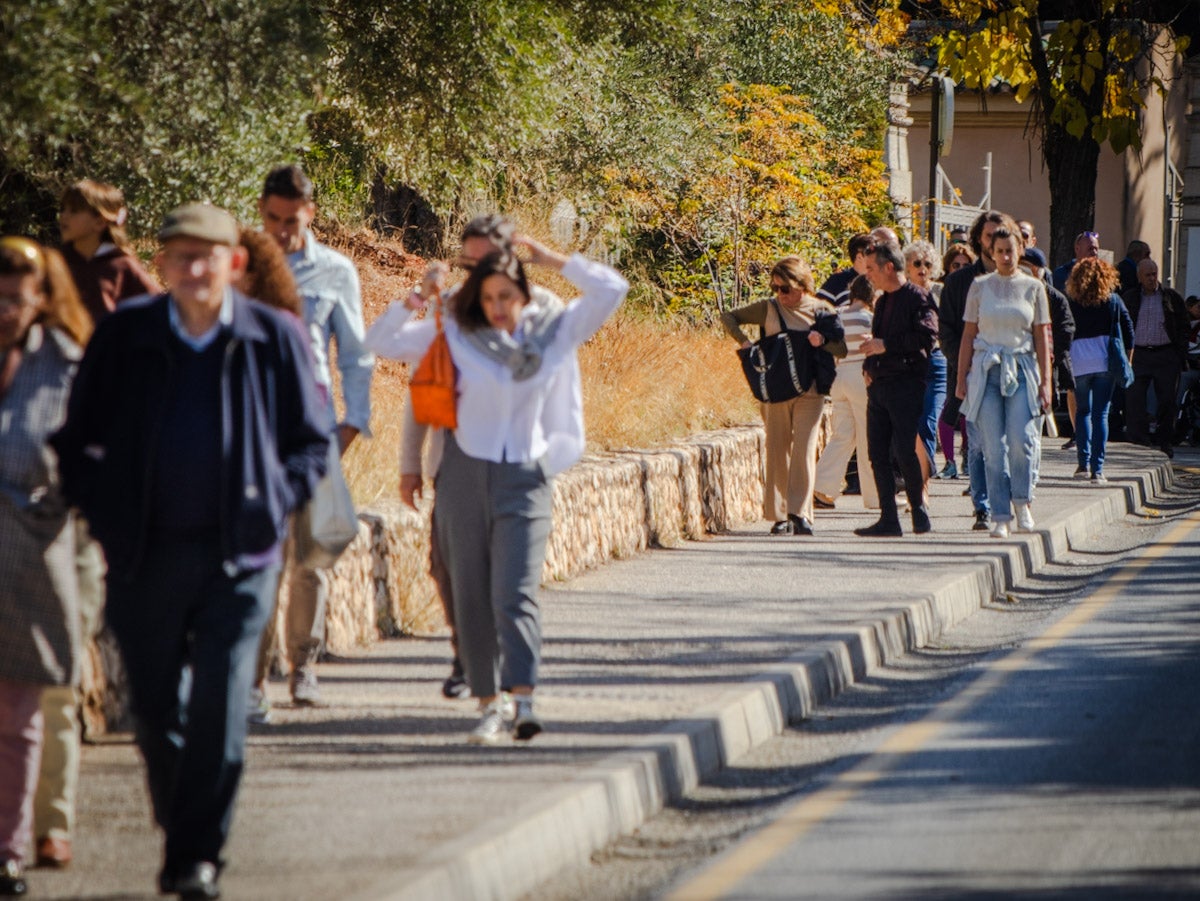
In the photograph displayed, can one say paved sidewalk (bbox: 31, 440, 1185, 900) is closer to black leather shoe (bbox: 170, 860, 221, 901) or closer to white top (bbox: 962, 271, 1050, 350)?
black leather shoe (bbox: 170, 860, 221, 901)

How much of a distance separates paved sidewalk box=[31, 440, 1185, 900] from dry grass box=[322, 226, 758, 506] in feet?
5.02

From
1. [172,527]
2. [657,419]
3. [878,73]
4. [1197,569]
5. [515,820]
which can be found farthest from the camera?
[878,73]

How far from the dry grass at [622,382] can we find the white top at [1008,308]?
105 inches

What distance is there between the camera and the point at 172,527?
16.9ft

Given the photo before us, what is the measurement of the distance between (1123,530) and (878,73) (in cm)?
1901

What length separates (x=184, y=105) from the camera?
10.9 m

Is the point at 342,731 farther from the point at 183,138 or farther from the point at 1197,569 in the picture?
the point at 1197,569

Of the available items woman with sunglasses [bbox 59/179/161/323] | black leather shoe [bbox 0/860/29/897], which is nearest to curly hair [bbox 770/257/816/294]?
woman with sunglasses [bbox 59/179/161/323]

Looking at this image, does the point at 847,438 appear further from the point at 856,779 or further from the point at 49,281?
the point at 49,281

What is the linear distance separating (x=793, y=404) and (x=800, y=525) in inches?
38.6

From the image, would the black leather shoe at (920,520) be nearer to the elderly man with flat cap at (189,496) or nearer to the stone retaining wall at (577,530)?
the stone retaining wall at (577,530)

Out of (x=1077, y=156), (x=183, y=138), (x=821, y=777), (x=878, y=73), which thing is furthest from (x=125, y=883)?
(x=878, y=73)

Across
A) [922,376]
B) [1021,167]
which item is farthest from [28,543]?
[1021,167]

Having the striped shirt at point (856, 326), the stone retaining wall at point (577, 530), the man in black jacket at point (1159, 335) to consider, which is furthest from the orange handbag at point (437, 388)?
the man in black jacket at point (1159, 335)
